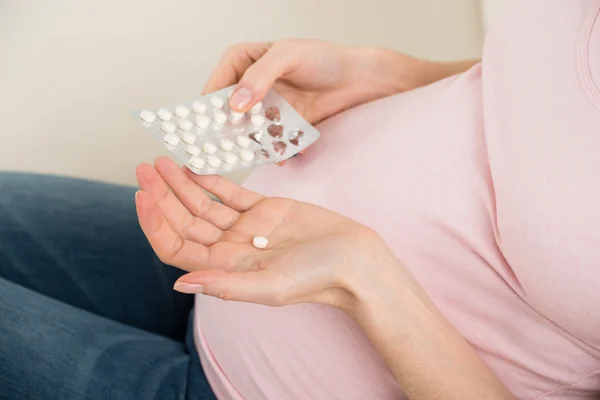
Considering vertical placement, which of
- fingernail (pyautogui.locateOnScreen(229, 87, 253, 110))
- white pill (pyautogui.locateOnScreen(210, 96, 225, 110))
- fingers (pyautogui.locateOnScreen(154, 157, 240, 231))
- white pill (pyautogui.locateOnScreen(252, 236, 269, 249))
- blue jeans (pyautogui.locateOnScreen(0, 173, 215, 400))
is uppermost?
fingernail (pyautogui.locateOnScreen(229, 87, 253, 110))

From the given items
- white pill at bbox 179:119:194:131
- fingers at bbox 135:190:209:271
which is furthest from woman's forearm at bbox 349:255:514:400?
white pill at bbox 179:119:194:131

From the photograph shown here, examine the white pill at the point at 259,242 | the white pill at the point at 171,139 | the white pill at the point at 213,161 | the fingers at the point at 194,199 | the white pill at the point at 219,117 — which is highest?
the white pill at the point at 219,117

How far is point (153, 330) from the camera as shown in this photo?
30.7 inches

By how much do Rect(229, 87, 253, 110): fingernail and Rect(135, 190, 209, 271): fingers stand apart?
0.54 feet

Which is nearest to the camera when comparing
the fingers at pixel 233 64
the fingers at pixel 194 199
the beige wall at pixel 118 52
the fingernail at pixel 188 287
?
the fingernail at pixel 188 287

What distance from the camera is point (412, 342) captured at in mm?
496

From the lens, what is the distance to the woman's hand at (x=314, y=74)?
599mm

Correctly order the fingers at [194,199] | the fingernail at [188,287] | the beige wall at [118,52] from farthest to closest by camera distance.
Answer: the beige wall at [118,52] < the fingers at [194,199] < the fingernail at [188,287]

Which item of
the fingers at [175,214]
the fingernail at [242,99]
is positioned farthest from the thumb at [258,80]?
the fingers at [175,214]

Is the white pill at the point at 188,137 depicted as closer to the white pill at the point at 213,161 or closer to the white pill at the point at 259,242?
the white pill at the point at 213,161

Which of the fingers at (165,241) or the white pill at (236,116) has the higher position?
the white pill at (236,116)

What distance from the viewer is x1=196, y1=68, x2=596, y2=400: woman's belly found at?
538mm

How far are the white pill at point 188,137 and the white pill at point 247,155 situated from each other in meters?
0.05

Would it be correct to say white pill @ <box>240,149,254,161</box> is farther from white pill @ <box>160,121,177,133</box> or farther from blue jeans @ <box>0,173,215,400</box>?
blue jeans @ <box>0,173,215,400</box>
